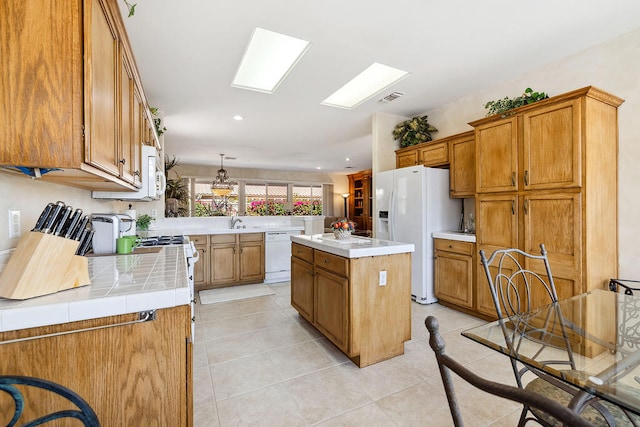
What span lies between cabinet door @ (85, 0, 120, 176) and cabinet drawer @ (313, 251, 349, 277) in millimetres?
1463

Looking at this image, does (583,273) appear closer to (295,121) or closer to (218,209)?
(295,121)

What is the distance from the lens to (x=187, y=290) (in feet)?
3.64

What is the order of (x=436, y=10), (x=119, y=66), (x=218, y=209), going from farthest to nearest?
1. (x=218, y=209)
2. (x=436, y=10)
3. (x=119, y=66)

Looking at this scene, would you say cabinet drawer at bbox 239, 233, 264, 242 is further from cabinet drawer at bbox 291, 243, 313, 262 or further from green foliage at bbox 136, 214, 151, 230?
cabinet drawer at bbox 291, 243, 313, 262

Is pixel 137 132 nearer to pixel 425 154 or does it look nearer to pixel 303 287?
pixel 303 287

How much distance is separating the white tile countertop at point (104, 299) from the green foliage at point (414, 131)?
351 cm

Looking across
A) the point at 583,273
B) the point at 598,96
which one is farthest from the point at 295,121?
the point at 583,273

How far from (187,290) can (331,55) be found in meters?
2.35

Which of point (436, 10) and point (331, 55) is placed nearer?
point (436, 10)

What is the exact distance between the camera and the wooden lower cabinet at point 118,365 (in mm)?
902

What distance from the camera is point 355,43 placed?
7.93 feet

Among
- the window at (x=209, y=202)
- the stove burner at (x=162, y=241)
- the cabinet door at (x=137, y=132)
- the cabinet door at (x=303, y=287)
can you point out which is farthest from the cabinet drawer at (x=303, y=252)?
the window at (x=209, y=202)

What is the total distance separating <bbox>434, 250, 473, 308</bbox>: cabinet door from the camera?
3.13 m

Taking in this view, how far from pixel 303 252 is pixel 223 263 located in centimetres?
206
